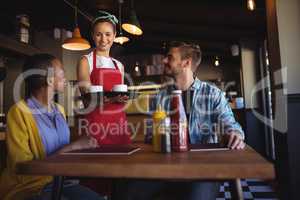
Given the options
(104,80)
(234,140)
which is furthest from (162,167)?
(104,80)

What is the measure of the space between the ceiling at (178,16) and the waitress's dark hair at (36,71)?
3.61m

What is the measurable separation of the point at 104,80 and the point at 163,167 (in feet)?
4.69

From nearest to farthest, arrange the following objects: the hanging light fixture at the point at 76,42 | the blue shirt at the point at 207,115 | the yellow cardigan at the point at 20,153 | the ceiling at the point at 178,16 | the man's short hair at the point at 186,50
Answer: the yellow cardigan at the point at 20,153
the blue shirt at the point at 207,115
the man's short hair at the point at 186,50
the hanging light fixture at the point at 76,42
the ceiling at the point at 178,16

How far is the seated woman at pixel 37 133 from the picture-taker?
4.22 ft

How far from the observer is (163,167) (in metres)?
0.90

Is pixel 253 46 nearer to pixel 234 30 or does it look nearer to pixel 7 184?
pixel 234 30

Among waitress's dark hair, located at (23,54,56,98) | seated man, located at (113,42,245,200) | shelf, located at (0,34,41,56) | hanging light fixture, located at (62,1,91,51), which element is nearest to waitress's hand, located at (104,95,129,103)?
seated man, located at (113,42,245,200)

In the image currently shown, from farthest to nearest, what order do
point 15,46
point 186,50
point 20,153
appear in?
1. point 15,46
2. point 186,50
3. point 20,153

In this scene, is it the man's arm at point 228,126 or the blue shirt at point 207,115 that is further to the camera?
the blue shirt at point 207,115

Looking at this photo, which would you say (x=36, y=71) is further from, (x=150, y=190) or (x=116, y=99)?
(x=150, y=190)

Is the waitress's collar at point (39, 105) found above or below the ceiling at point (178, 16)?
below

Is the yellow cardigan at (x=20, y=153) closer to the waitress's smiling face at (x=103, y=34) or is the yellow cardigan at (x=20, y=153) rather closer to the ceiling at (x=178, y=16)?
the waitress's smiling face at (x=103, y=34)

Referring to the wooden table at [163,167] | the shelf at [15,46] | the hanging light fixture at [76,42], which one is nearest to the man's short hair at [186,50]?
the wooden table at [163,167]

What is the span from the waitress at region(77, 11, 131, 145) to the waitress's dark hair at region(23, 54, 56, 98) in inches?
17.1
